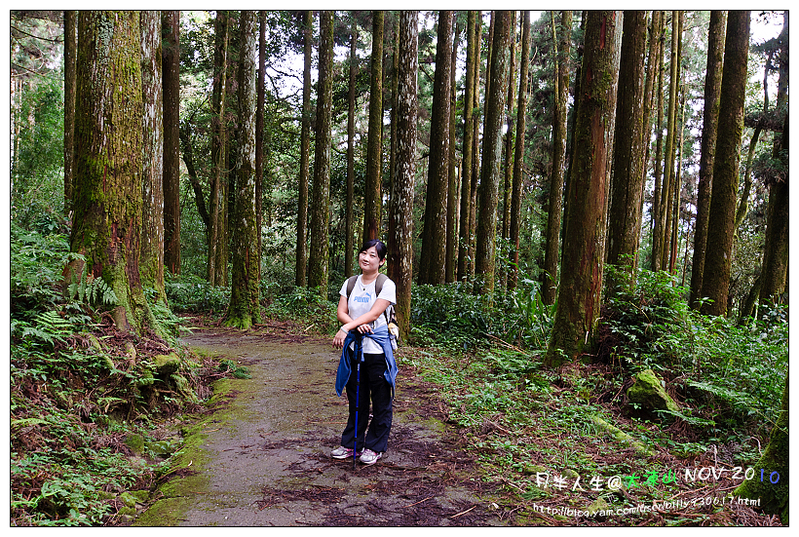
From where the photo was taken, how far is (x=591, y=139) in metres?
7.53

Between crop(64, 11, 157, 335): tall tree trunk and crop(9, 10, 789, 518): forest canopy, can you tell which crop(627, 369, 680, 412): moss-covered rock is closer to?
crop(9, 10, 789, 518): forest canopy

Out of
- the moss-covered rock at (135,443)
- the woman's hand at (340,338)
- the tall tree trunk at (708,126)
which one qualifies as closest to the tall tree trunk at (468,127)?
the tall tree trunk at (708,126)

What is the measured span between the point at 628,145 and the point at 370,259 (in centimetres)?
695

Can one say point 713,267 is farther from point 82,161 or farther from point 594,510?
point 82,161

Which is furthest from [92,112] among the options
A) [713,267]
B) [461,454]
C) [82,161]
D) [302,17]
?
[302,17]

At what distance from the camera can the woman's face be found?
14.7ft

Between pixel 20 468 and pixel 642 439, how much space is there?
5.31 m

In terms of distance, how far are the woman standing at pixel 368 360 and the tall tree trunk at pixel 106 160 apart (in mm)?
3038

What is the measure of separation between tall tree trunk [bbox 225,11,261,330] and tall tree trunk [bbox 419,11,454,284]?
4.48 meters

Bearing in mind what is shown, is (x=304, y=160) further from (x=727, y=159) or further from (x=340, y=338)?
(x=340, y=338)

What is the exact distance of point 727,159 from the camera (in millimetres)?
10281

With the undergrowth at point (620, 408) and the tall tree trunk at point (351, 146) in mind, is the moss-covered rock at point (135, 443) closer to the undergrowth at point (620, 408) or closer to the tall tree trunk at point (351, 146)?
the undergrowth at point (620, 408)

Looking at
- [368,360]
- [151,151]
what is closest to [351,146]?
[151,151]

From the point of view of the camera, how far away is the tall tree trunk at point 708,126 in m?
12.5
